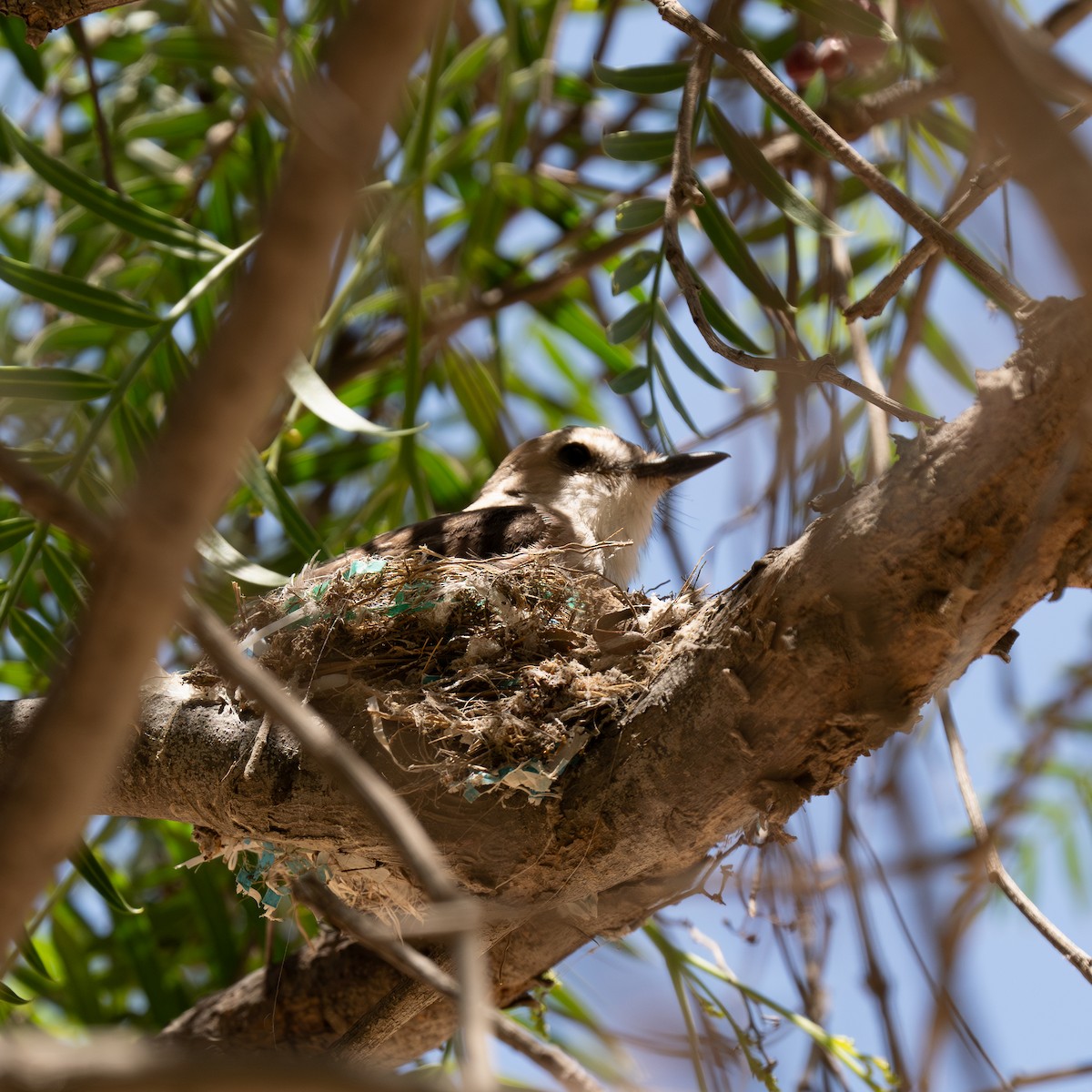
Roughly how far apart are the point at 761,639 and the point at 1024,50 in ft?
3.51

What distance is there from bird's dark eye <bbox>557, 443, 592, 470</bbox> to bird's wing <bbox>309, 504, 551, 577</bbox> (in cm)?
56

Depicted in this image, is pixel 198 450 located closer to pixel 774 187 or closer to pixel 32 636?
pixel 774 187

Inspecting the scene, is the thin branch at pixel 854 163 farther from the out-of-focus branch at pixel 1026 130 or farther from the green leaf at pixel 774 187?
the out-of-focus branch at pixel 1026 130

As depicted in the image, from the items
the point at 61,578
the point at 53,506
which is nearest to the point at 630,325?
the point at 61,578

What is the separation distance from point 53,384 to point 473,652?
169 centimetres

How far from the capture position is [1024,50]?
1.32 m

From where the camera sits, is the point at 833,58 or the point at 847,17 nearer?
the point at 847,17

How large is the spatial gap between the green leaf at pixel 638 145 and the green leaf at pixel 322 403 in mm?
954

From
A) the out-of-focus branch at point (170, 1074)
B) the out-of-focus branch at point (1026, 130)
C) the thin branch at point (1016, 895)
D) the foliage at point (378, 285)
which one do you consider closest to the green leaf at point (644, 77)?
the foliage at point (378, 285)

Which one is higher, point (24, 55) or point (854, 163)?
point (24, 55)

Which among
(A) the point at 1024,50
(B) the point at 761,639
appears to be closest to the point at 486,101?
(B) the point at 761,639

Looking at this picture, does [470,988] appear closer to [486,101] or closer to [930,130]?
[930,130]

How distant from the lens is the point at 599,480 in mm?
4164

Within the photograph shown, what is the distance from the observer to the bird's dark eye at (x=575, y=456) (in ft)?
13.8
